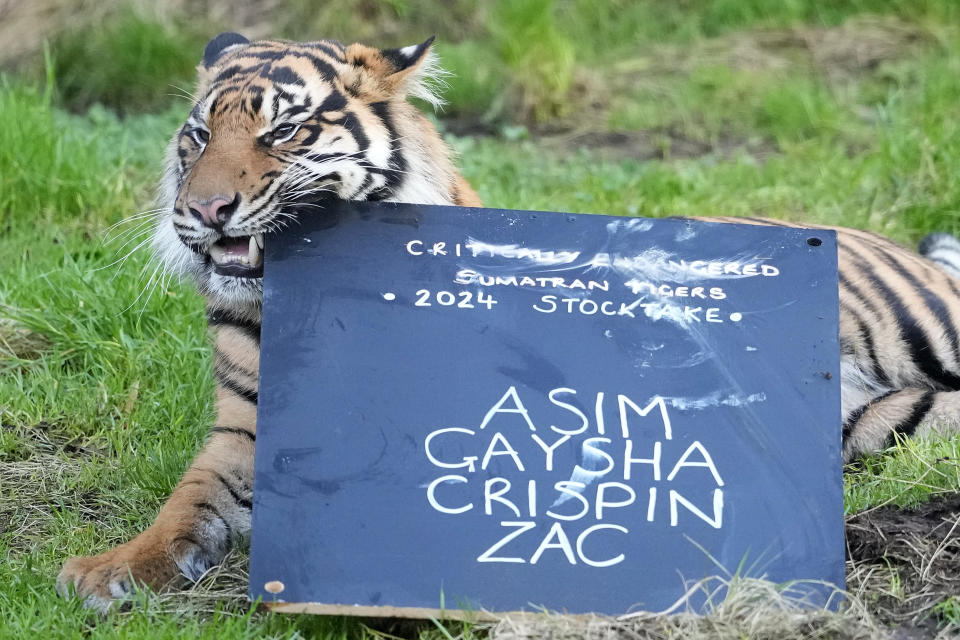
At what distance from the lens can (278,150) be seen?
10.3ft

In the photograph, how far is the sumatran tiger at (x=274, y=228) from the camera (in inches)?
118

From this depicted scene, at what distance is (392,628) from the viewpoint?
108 inches

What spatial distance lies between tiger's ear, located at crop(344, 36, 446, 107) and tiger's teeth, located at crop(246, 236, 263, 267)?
580 millimetres

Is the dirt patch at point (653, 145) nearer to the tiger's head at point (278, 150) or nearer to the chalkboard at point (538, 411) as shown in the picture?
the tiger's head at point (278, 150)

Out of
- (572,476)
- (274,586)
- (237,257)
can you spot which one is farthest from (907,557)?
(237,257)

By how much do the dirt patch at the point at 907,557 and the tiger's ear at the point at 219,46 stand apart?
2.27m

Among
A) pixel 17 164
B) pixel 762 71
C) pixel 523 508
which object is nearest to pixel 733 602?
pixel 523 508

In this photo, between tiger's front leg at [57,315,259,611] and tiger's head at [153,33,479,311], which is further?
tiger's head at [153,33,479,311]

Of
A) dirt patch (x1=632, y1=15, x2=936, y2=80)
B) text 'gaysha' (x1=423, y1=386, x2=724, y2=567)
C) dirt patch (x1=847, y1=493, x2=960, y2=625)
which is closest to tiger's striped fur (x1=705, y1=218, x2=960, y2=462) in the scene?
dirt patch (x1=847, y1=493, x2=960, y2=625)

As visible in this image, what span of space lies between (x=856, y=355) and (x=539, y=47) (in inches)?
176

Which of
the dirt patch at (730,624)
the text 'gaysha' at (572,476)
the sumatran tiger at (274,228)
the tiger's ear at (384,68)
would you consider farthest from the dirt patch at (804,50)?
the dirt patch at (730,624)

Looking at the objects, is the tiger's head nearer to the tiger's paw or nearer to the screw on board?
the tiger's paw

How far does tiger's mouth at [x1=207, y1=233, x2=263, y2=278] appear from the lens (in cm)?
311

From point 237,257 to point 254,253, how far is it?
61mm
